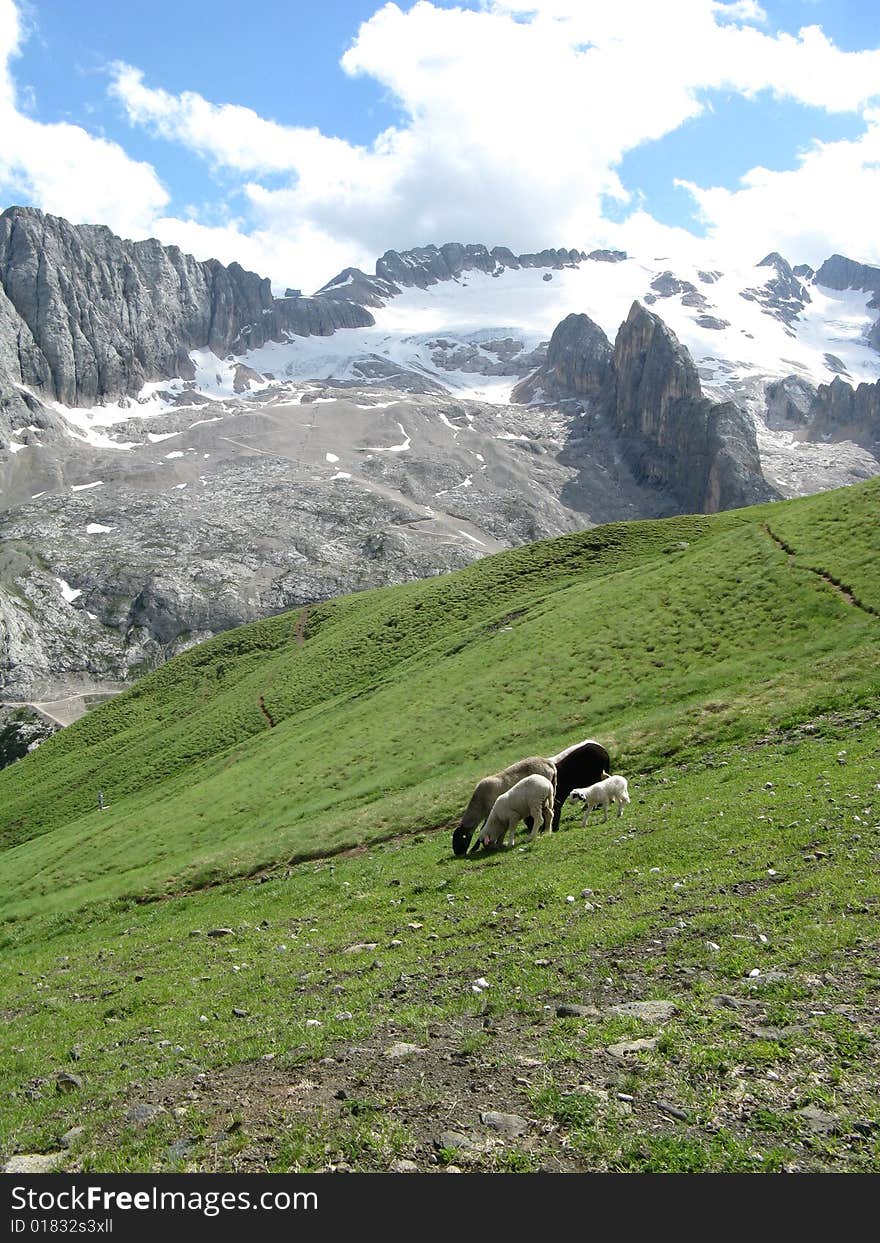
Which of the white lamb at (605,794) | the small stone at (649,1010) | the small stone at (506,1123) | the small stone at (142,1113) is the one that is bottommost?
the white lamb at (605,794)

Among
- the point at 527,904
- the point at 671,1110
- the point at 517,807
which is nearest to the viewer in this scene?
the point at 671,1110

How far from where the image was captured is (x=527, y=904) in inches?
706

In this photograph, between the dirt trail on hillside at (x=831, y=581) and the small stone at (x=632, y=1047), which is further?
the dirt trail on hillside at (x=831, y=581)

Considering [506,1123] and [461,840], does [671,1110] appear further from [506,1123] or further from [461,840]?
[461,840]

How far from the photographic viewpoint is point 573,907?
16.8m

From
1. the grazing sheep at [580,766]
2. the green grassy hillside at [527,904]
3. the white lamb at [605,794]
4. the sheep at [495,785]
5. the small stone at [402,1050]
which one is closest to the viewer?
the green grassy hillside at [527,904]

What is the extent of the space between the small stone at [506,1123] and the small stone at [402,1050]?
2299 mm

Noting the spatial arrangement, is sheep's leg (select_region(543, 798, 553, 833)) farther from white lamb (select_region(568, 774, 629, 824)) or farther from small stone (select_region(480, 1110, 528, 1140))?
small stone (select_region(480, 1110, 528, 1140))

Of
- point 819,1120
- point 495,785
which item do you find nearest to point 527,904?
point 495,785

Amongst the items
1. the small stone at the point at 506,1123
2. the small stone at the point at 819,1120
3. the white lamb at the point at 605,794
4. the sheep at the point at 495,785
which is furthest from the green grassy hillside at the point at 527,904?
the sheep at the point at 495,785

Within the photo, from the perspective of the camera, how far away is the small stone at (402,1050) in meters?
11.1

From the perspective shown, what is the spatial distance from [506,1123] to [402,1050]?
286 centimetres

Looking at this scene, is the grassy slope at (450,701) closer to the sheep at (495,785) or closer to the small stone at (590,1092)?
the sheep at (495,785)

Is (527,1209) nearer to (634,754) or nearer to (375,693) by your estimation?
(634,754)
